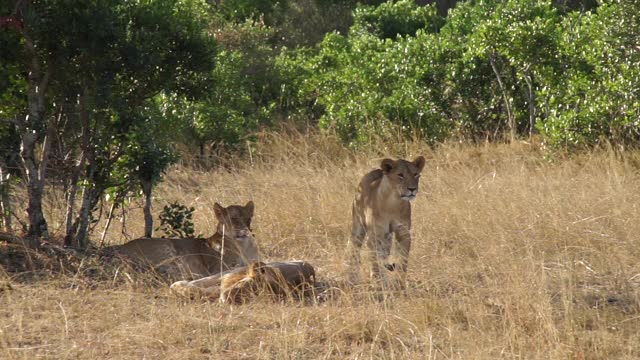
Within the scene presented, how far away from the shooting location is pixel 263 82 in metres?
17.2

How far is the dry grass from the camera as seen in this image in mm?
6066

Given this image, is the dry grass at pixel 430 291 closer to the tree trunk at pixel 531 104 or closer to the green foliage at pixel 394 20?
the tree trunk at pixel 531 104

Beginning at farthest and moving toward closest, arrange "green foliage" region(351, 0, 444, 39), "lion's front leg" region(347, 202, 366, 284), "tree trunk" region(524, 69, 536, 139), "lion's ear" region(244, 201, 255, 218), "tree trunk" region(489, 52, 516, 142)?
"green foliage" region(351, 0, 444, 39), "tree trunk" region(489, 52, 516, 142), "tree trunk" region(524, 69, 536, 139), "lion's ear" region(244, 201, 255, 218), "lion's front leg" region(347, 202, 366, 284)

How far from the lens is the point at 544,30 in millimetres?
13344

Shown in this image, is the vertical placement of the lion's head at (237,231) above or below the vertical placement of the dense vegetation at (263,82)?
below

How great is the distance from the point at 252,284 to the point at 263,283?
7cm

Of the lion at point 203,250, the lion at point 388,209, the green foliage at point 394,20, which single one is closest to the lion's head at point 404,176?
the lion at point 388,209

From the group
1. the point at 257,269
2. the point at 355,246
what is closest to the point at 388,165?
the point at 355,246

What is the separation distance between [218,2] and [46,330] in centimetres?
1826

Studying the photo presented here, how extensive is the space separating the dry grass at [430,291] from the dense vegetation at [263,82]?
3.36 ft

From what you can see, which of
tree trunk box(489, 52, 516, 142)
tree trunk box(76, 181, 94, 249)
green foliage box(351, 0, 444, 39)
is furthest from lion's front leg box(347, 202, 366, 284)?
green foliage box(351, 0, 444, 39)

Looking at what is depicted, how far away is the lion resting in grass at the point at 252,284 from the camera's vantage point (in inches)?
282

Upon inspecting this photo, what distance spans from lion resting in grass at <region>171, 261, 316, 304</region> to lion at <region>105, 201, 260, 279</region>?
2.09 ft

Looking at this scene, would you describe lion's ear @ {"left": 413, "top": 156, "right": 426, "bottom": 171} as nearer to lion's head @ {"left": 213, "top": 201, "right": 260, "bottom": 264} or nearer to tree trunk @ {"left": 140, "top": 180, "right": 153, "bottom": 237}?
lion's head @ {"left": 213, "top": 201, "right": 260, "bottom": 264}
